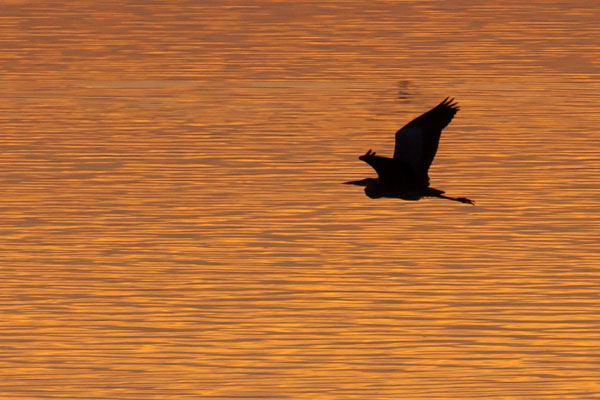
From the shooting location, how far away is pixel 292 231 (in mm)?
23359

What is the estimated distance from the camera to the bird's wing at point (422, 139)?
1733 cm

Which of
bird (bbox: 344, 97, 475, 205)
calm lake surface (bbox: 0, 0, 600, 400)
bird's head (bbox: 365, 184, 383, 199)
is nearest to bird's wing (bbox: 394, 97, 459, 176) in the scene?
bird (bbox: 344, 97, 475, 205)

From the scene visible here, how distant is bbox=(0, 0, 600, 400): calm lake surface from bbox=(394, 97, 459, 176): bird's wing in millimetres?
1921

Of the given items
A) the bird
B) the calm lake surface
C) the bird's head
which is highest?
the bird

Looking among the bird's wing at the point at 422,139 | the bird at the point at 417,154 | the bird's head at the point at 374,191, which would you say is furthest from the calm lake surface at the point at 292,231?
the bird's wing at the point at 422,139

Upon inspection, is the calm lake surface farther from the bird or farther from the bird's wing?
the bird's wing

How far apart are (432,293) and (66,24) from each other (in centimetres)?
3912

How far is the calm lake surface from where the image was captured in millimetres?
17266

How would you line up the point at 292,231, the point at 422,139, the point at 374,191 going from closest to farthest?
the point at 422,139, the point at 374,191, the point at 292,231

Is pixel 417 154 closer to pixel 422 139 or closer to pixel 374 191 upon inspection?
pixel 422 139

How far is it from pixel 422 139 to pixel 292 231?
6.17m

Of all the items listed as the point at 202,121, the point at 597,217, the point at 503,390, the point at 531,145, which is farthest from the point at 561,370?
the point at 202,121

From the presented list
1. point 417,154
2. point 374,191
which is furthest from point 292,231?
point 417,154

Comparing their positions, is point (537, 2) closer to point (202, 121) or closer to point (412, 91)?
point (412, 91)
